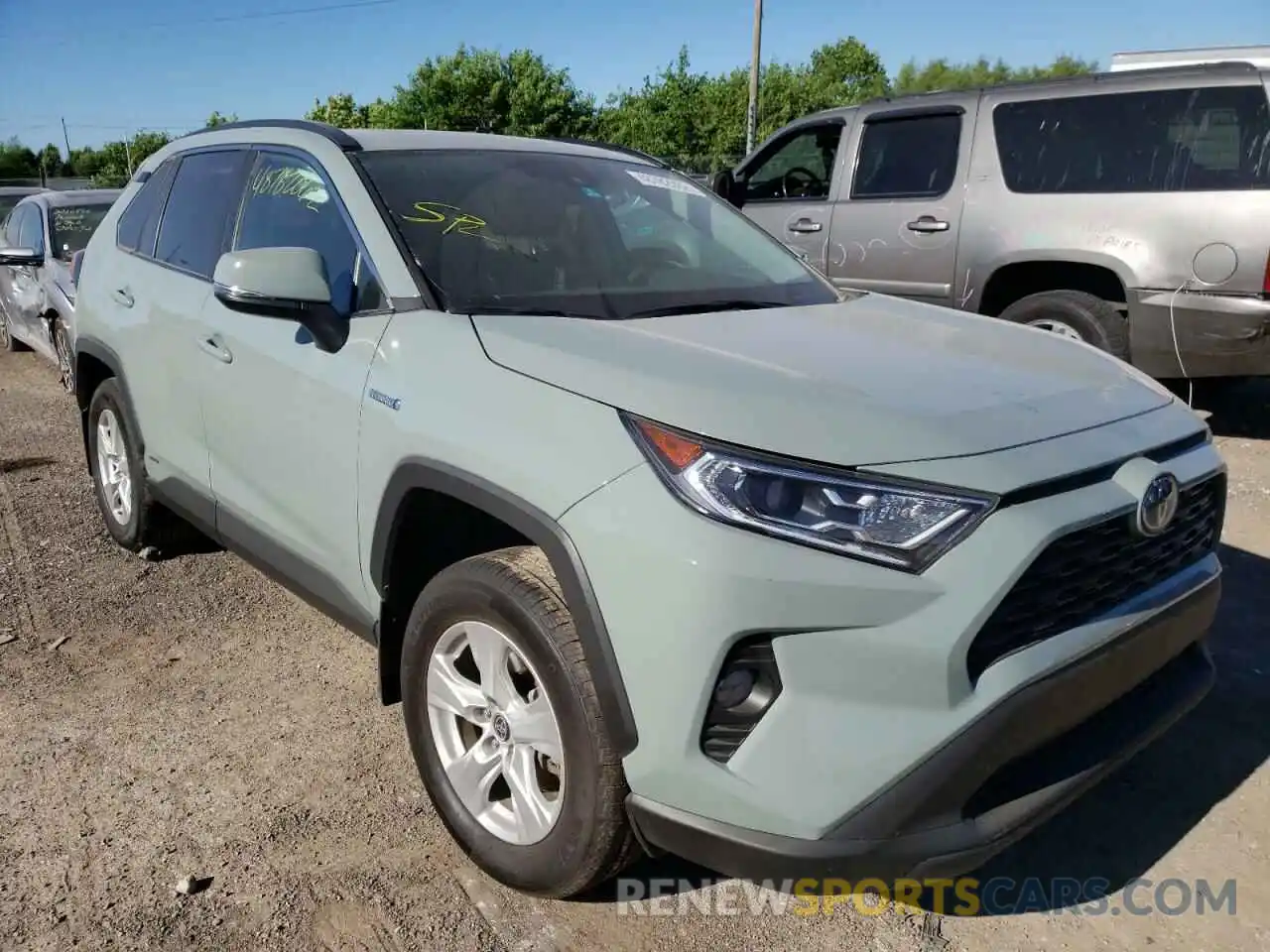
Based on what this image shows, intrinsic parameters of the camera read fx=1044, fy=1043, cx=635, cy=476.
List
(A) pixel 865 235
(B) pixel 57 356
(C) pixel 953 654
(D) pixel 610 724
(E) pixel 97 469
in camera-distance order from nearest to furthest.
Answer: (C) pixel 953 654
(D) pixel 610 724
(E) pixel 97 469
(A) pixel 865 235
(B) pixel 57 356

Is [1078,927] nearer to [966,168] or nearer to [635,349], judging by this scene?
[635,349]

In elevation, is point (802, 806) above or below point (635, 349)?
below

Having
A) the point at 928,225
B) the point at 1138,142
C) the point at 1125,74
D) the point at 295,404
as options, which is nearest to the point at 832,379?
the point at 295,404

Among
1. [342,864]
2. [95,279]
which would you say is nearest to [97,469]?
[95,279]

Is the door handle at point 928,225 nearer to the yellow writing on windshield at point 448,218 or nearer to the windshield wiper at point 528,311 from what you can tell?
the yellow writing on windshield at point 448,218

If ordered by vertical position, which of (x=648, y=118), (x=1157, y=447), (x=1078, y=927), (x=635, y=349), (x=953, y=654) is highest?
(x=648, y=118)

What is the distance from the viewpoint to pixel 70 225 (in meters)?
8.23

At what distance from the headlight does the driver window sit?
19.6 feet

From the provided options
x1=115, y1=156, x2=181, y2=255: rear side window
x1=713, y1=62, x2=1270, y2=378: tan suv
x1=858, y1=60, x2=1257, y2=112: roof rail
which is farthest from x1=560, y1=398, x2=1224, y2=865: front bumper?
x1=858, y1=60, x2=1257, y2=112: roof rail

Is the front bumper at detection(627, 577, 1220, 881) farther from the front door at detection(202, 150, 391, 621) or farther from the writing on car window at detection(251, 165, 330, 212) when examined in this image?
the writing on car window at detection(251, 165, 330, 212)

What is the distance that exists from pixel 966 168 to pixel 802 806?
5.73 metres

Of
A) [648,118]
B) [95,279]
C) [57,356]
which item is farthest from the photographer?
[648,118]

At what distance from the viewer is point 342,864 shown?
257 cm

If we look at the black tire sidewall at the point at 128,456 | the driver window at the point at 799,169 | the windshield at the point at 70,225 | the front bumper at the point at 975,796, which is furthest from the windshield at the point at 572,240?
the windshield at the point at 70,225
